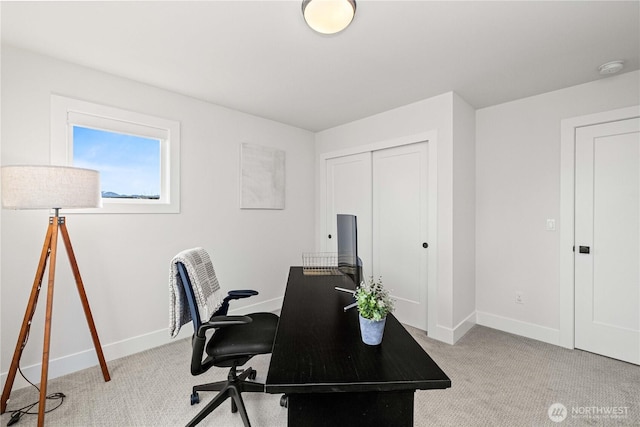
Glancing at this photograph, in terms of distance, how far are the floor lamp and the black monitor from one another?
5.72 feet

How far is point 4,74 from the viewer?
6.48ft

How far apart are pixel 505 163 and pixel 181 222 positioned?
11.3 ft

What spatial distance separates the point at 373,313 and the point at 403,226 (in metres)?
2.25

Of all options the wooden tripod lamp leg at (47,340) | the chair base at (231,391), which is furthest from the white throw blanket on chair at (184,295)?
the wooden tripod lamp leg at (47,340)

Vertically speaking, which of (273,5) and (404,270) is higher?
(273,5)

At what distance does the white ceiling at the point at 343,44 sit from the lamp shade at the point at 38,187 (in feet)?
3.05

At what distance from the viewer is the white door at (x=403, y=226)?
3059 mm

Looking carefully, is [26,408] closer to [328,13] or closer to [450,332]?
[328,13]

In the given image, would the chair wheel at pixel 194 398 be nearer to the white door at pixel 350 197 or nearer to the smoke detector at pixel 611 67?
the white door at pixel 350 197

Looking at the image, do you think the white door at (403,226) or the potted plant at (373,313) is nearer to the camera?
the potted plant at (373,313)

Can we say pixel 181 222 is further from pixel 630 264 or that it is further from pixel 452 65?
pixel 630 264

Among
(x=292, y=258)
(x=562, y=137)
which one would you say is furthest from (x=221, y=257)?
(x=562, y=137)

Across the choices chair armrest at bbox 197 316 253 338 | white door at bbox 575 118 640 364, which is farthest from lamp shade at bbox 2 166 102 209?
white door at bbox 575 118 640 364

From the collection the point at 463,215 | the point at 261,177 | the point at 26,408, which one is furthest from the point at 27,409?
the point at 463,215
